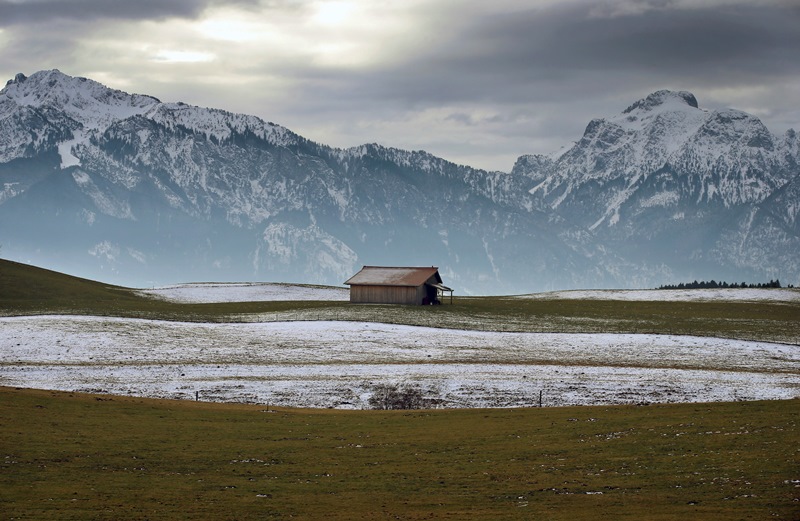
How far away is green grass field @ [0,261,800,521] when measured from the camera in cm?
3088

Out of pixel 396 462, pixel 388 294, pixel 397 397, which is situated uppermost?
pixel 388 294

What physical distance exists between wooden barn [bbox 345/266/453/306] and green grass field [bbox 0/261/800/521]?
8310 cm

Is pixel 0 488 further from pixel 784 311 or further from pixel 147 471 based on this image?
pixel 784 311

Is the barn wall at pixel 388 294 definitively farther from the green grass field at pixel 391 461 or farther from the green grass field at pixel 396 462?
the green grass field at pixel 396 462

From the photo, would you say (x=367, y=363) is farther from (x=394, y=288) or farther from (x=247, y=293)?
(x=247, y=293)

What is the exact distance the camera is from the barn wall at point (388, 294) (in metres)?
135

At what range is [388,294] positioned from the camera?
136000 mm

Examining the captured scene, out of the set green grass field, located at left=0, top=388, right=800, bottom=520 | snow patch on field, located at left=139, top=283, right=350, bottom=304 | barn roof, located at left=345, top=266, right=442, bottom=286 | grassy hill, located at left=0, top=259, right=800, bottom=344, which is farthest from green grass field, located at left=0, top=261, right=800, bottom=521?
snow patch on field, located at left=139, top=283, right=350, bottom=304

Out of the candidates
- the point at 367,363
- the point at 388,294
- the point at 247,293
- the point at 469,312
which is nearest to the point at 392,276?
the point at 388,294

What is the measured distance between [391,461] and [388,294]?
320 ft

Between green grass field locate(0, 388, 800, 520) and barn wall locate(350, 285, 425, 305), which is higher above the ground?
barn wall locate(350, 285, 425, 305)

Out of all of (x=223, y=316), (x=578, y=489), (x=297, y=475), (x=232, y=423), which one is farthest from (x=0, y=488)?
(x=223, y=316)

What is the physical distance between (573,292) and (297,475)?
461 ft

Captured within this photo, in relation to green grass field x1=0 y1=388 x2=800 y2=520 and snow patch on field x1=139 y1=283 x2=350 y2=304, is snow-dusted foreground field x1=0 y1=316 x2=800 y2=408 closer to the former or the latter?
green grass field x1=0 y1=388 x2=800 y2=520
